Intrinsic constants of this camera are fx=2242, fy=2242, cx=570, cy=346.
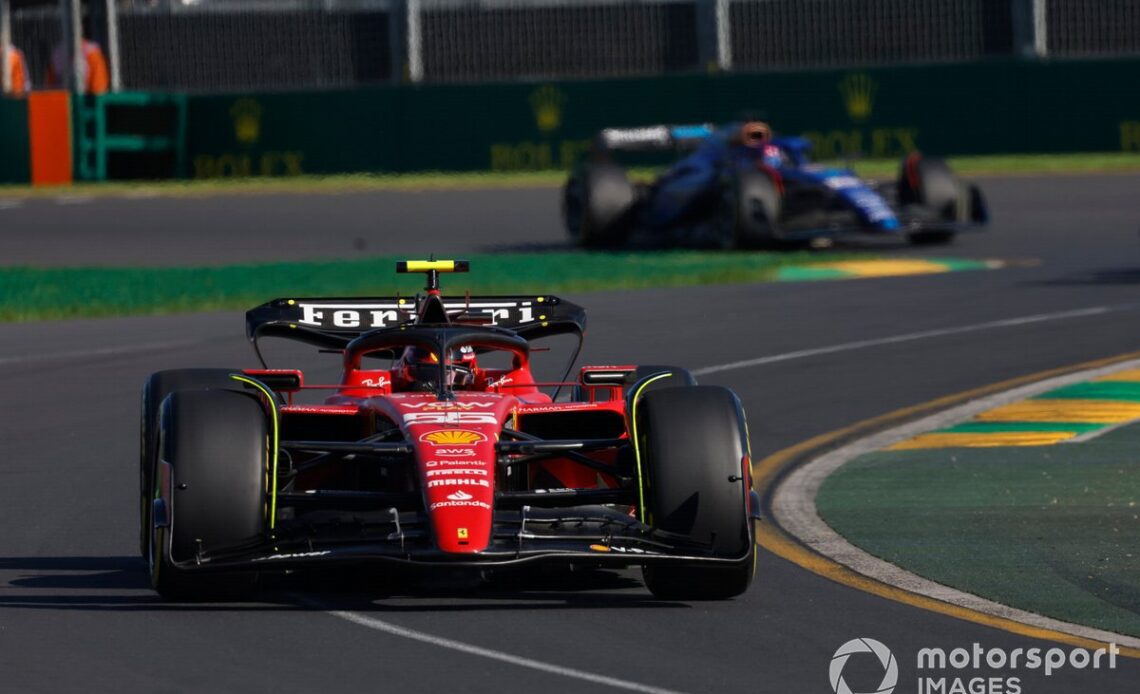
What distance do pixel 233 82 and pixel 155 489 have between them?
3348 cm

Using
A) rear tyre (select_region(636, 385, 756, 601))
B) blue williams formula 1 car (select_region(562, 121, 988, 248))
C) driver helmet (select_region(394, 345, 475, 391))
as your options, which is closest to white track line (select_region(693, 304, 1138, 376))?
blue williams formula 1 car (select_region(562, 121, 988, 248))

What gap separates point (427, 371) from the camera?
1006cm

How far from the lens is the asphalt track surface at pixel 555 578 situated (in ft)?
25.1

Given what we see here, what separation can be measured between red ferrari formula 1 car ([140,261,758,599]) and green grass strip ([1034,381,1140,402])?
20.7ft

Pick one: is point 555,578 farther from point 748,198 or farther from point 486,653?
point 748,198

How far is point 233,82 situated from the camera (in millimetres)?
41656

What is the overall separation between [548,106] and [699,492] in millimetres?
29058

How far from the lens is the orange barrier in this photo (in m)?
36.9

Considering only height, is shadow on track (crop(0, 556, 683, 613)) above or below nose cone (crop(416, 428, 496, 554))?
below

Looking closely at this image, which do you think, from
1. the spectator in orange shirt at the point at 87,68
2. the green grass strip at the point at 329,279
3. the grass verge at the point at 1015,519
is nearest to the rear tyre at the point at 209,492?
the grass verge at the point at 1015,519

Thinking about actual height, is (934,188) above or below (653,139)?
below

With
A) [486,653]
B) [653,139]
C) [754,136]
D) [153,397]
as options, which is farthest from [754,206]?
[486,653]

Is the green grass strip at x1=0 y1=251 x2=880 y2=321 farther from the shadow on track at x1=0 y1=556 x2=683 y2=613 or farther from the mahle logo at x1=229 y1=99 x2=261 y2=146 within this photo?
the shadow on track at x1=0 y1=556 x2=683 y2=613

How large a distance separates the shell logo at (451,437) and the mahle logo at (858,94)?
28.6 m
